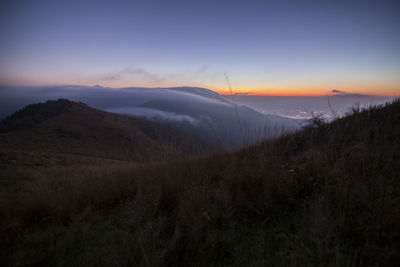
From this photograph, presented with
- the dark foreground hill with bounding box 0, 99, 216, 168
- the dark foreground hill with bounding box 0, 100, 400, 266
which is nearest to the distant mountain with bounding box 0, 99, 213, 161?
the dark foreground hill with bounding box 0, 99, 216, 168

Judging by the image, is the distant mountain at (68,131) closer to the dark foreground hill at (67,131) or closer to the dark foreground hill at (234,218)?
the dark foreground hill at (67,131)

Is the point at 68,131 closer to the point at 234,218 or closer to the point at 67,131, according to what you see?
the point at 67,131

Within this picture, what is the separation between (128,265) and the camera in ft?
5.01

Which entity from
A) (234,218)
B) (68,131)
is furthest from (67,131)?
(234,218)

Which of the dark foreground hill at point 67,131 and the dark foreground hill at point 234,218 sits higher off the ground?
the dark foreground hill at point 234,218

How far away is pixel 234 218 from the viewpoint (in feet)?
7.05

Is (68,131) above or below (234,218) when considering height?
below

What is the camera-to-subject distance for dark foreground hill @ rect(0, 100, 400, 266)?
56.8 inches

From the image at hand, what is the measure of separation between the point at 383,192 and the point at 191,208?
180 cm

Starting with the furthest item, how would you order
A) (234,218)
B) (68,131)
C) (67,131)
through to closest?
1. (68,131)
2. (67,131)
3. (234,218)

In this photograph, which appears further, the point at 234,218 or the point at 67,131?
the point at 67,131

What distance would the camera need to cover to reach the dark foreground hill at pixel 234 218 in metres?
1.44

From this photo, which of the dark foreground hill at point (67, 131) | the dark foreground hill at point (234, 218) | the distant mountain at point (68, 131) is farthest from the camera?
the distant mountain at point (68, 131)

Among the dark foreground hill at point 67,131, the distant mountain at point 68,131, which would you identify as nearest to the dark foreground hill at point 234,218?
the dark foreground hill at point 67,131
